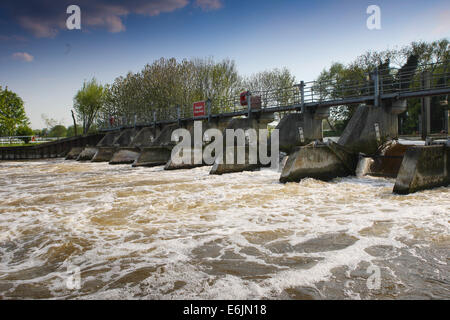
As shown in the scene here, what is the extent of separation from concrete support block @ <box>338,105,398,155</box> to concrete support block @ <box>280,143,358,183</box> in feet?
3.22

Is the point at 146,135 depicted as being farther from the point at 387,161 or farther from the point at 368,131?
the point at 387,161

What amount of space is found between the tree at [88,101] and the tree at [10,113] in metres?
7.60

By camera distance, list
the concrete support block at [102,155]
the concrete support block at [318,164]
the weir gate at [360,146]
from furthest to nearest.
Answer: the concrete support block at [102,155] → the concrete support block at [318,164] → the weir gate at [360,146]

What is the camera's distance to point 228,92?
36562 millimetres

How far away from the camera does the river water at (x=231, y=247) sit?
10.2 feet

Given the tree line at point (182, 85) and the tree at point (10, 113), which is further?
the tree at point (10, 113)

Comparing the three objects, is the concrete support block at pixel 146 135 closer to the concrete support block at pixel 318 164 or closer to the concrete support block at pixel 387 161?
the concrete support block at pixel 318 164

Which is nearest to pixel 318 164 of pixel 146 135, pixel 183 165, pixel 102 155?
pixel 183 165

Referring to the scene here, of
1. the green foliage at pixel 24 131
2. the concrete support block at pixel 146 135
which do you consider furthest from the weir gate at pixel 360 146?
the green foliage at pixel 24 131

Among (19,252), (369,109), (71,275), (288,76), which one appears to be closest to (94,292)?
(71,275)

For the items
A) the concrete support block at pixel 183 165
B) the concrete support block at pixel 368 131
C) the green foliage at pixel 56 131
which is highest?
the green foliage at pixel 56 131

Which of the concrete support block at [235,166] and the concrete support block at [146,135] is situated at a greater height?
the concrete support block at [146,135]

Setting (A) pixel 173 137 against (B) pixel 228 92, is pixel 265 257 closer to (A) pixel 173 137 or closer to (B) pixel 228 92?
(A) pixel 173 137

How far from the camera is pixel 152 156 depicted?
18.5 m
